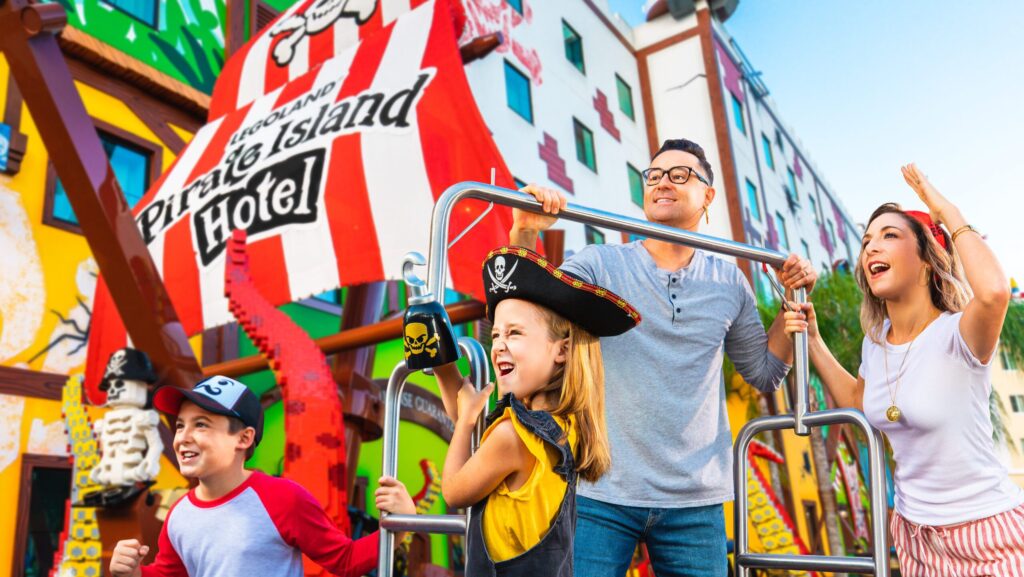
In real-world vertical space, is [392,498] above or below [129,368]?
below

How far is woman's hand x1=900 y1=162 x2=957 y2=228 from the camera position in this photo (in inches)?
73.0

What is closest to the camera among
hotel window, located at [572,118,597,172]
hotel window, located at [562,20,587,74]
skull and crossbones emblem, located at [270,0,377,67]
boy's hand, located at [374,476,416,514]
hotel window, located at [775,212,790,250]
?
boy's hand, located at [374,476,416,514]

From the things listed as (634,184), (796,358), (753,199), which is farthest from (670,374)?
(753,199)

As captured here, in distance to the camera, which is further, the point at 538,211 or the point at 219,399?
the point at 219,399

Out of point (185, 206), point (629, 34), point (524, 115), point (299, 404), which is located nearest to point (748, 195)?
point (629, 34)

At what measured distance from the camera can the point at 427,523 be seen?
1.67m

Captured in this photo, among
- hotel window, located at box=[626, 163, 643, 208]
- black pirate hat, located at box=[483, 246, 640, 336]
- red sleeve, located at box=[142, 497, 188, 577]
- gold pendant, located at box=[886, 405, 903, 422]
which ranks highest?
hotel window, located at box=[626, 163, 643, 208]

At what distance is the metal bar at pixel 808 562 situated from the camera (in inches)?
71.3

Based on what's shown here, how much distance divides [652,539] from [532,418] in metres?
0.65

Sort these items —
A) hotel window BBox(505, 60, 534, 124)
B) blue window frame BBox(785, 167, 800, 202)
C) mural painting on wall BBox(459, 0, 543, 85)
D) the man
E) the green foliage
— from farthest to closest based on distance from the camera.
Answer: blue window frame BBox(785, 167, 800, 202)
the green foliage
hotel window BBox(505, 60, 534, 124)
mural painting on wall BBox(459, 0, 543, 85)
the man

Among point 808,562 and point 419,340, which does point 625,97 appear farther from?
point 419,340

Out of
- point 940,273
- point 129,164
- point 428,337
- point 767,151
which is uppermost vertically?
point 767,151

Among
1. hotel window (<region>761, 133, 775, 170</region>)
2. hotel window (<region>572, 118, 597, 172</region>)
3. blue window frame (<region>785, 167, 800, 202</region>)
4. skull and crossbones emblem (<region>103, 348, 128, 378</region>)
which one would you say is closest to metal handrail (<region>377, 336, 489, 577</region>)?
skull and crossbones emblem (<region>103, 348, 128, 378</region>)

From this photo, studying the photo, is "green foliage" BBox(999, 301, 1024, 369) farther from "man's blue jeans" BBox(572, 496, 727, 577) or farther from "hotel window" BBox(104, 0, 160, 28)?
"hotel window" BBox(104, 0, 160, 28)
